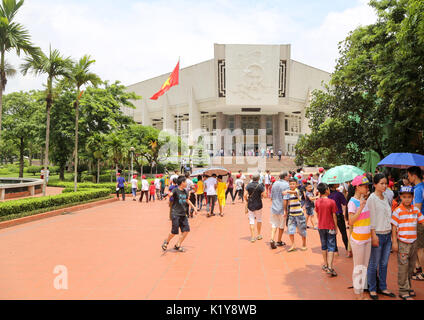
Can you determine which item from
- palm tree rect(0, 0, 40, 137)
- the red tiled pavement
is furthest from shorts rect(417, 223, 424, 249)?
palm tree rect(0, 0, 40, 137)

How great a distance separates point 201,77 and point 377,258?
42.6m

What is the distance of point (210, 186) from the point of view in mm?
10789

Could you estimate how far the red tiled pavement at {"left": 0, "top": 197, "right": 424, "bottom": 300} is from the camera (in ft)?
13.4

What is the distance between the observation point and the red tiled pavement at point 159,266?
4.09m

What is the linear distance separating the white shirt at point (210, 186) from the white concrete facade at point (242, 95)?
2991cm

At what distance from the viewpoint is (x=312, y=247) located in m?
6.53

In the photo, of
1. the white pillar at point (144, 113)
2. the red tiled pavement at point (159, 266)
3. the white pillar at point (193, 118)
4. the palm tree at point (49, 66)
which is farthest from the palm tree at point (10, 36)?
the white pillar at point (144, 113)

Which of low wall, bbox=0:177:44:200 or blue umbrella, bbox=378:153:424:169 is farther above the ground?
blue umbrella, bbox=378:153:424:169

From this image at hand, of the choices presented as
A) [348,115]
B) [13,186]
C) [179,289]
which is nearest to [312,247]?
[179,289]

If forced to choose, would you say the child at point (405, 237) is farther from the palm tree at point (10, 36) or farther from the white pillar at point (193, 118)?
the white pillar at point (193, 118)

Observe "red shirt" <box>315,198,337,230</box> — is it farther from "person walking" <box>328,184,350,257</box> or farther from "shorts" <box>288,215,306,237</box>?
"shorts" <box>288,215,306,237</box>

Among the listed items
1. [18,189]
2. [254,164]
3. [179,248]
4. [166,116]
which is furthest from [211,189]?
[166,116]

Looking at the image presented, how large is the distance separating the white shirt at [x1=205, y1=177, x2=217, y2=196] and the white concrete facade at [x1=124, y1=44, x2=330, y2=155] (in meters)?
29.9

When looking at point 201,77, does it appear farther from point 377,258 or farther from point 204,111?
point 377,258
